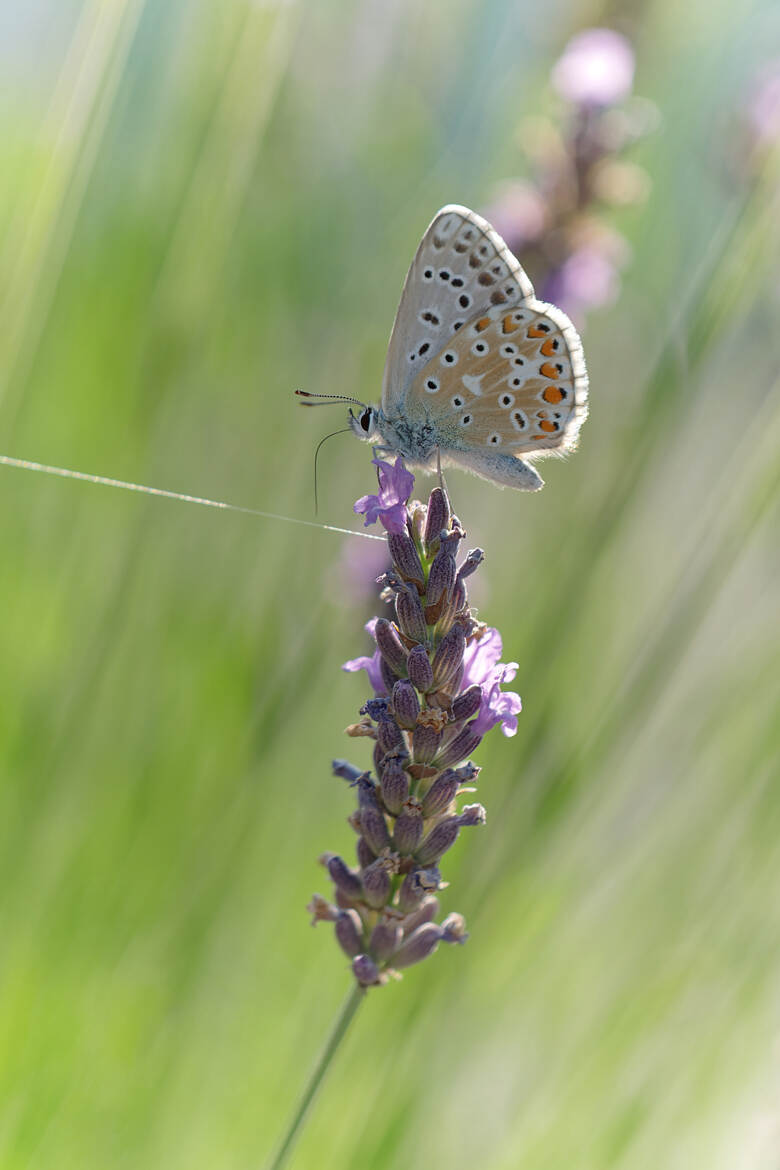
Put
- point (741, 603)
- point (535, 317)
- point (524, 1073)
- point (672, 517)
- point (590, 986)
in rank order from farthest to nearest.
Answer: point (672, 517), point (741, 603), point (524, 1073), point (590, 986), point (535, 317)

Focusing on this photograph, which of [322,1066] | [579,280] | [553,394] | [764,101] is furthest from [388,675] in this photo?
[764,101]

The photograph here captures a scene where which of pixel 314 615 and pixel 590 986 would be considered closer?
pixel 590 986

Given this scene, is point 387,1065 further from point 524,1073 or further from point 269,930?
point 524,1073

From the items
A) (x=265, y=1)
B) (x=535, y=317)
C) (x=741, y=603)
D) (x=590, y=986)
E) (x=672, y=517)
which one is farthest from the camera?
(x=672, y=517)

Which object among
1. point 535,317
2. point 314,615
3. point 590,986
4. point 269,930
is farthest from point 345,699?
point 535,317

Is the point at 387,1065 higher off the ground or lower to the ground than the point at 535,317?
lower

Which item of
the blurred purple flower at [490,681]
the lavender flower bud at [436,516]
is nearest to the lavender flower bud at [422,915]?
the blurred purple flower at [490,681]

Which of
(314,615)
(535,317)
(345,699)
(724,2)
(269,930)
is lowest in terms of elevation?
(269,930)

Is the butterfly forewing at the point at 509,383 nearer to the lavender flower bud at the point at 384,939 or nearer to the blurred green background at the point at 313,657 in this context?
the blurred green background at the point at 313,657
